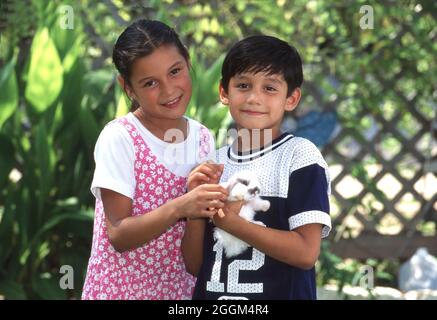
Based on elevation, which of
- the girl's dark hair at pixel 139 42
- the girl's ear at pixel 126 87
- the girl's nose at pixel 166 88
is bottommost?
the girl's nose at pixel 166 88

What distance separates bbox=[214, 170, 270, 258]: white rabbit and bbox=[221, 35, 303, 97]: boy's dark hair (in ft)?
0.76

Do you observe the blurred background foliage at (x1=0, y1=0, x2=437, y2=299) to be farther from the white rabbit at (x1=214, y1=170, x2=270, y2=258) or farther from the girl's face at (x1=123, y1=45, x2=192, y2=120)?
the white rabbit at (x1=214, y1=170, x2=270, y2=258)

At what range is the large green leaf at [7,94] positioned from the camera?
3.49 meters

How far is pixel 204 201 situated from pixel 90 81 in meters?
2.58

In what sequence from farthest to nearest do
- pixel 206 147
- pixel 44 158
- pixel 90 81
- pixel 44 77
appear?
pixel 90 81, pixel 44 77, pixel 44 158, pixel 206 147

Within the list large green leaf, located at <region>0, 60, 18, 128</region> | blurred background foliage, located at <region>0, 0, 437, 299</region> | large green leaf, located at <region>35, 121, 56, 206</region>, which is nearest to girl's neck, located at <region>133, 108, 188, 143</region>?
blurred background foliage, located at <region>0, 0, 437, 299</region>

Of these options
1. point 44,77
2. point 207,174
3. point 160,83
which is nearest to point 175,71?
point 160,83

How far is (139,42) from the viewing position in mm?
1864

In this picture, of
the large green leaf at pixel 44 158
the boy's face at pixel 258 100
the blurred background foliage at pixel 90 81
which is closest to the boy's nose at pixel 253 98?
the boy's face at pixel 258 100

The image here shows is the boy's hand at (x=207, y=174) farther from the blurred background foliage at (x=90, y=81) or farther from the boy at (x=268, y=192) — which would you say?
the blurred background foliage at (x=90, y=81)

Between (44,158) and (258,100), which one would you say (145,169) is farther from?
(44,158)

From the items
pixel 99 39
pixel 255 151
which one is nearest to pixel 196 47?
pixel 99 39

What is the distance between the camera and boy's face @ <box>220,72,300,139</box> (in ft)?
5.70

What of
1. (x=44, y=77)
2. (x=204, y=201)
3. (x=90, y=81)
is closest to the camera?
(x=204, y=201)
